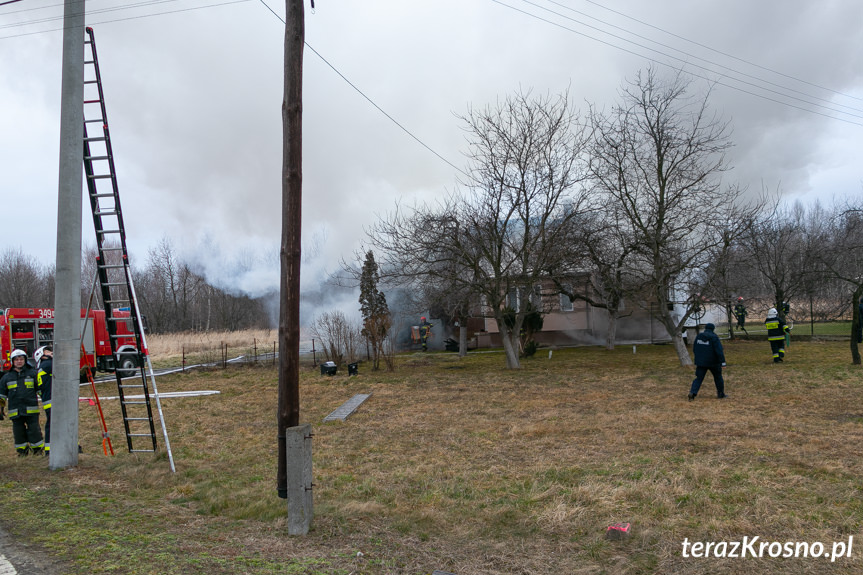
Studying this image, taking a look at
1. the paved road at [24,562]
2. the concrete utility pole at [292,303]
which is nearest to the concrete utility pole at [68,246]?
the paved road at [24,562]

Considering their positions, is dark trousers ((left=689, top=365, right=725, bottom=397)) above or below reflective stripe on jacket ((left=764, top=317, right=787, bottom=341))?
below

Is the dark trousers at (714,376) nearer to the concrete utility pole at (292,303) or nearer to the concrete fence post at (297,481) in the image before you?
the concrete utility pole at (292,303)

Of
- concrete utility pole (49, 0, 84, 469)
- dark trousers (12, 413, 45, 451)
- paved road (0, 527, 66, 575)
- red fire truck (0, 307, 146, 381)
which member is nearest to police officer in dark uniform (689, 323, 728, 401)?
concrete utility pole (49, 0, 84, 469)

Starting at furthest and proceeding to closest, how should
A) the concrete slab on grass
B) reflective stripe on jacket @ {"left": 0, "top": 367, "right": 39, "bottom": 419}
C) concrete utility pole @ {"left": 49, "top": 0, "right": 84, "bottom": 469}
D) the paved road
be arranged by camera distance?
the concrete slab on grass, reflective stripe on jacket @ {"left": 0, "top": 367, "right": 39, "bottom": 419}, concrete utility pole @ {"left": 49, "top": 0, "right": 84, "bottom": 469}, the paved road

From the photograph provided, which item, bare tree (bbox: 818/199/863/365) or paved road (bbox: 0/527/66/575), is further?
bare tree (bbox: 818/199/863/365)

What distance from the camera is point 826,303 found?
130 ft

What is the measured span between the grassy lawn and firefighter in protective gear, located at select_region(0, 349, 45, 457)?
51 cm

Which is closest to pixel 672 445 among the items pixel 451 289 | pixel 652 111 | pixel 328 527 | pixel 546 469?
pixel 546 469

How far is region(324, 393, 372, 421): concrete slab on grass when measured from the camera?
38.8 feet

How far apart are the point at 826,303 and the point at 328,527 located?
4432 centimetres

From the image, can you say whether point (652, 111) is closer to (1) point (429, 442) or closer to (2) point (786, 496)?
(1) point (429, 442)

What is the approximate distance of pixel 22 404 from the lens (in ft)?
29.0

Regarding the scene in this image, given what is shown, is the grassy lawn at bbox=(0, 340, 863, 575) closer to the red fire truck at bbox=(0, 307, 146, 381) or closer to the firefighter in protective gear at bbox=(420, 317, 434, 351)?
the red fire truck at bbox=(0, 307, 146, 381)

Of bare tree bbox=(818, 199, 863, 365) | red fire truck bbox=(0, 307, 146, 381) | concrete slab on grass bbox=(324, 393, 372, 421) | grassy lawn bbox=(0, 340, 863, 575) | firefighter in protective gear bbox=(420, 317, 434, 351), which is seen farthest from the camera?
firefighter in protective gear bbox=(420, 317, 434, 351)
